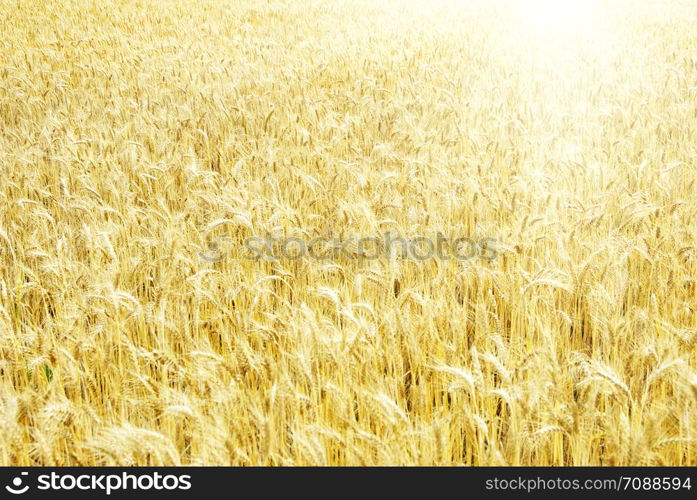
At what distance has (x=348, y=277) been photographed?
2.48m

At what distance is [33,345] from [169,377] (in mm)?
452

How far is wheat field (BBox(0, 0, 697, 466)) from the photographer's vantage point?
1566mm

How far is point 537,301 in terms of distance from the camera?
7.15 ft

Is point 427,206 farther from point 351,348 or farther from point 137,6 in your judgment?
point 137,6

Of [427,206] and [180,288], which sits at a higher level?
[427,206]

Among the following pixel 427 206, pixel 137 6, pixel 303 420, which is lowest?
Result: pixel 303 420

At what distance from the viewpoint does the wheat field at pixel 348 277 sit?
1.57m

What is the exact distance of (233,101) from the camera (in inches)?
226

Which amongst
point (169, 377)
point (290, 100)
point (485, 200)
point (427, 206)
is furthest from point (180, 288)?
point (290, 100)

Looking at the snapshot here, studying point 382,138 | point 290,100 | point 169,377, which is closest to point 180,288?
point 169,377

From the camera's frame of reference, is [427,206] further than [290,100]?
No

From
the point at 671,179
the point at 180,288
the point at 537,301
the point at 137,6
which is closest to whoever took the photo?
the point at 537,301

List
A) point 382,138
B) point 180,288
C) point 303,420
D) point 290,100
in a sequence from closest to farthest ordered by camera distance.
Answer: point 303,420
point 180,288
point 382,138
point 290,100
